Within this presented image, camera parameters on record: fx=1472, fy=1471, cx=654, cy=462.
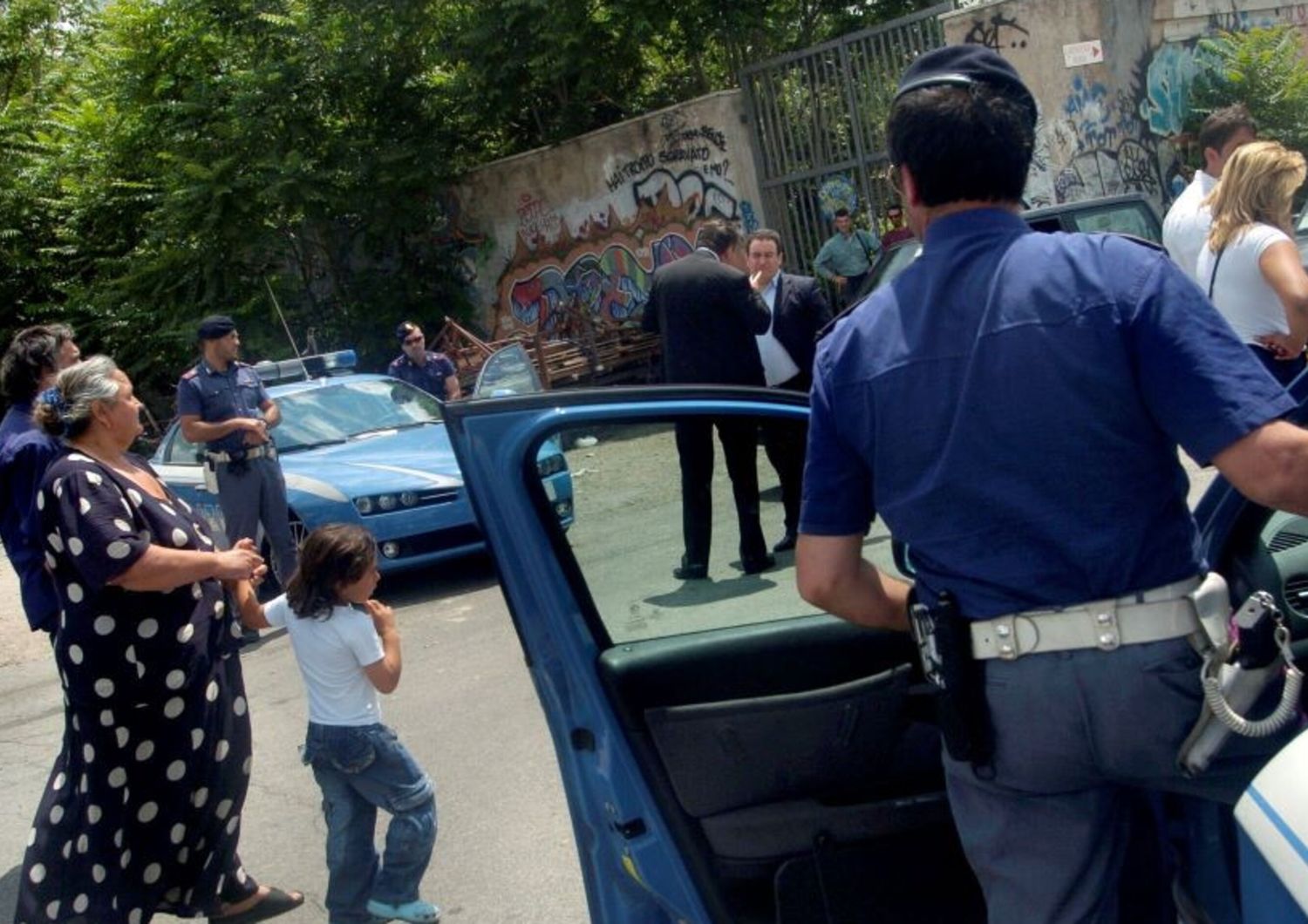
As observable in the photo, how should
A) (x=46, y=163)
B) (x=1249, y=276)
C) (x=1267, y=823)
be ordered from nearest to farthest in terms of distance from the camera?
(x=1267, y=823)
(x=1249, y=276)
(x=46, y=163)

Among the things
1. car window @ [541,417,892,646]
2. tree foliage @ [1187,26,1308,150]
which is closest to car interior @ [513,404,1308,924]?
car window @ [541,417,892,646]

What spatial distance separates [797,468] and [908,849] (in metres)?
0.78

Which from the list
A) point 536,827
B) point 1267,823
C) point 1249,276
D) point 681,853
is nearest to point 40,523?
point 536,827

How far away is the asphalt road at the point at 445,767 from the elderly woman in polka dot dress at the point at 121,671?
0.68 meters

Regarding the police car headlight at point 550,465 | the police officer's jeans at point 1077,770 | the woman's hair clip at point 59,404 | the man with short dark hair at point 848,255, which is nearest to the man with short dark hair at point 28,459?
the woman's hair clip at point 59,404

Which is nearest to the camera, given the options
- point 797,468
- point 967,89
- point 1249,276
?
point 967,89

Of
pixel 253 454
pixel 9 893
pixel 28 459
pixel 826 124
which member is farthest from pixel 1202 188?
pixel 826 124

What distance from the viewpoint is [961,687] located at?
216cm

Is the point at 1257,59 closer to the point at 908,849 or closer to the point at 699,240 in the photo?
the point at 699,240

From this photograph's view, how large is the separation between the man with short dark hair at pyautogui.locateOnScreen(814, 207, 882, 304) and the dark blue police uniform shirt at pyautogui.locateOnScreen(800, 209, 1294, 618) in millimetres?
13104

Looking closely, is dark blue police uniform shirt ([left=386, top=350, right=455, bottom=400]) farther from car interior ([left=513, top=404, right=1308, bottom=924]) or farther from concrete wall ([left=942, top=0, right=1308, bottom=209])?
car interior ([left=513, top=404, right=1308, bottom=924])

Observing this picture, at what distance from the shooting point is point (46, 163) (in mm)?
20953

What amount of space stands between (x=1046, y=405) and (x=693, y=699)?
3.74ft

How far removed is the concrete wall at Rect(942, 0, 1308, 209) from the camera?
14.7 meters
